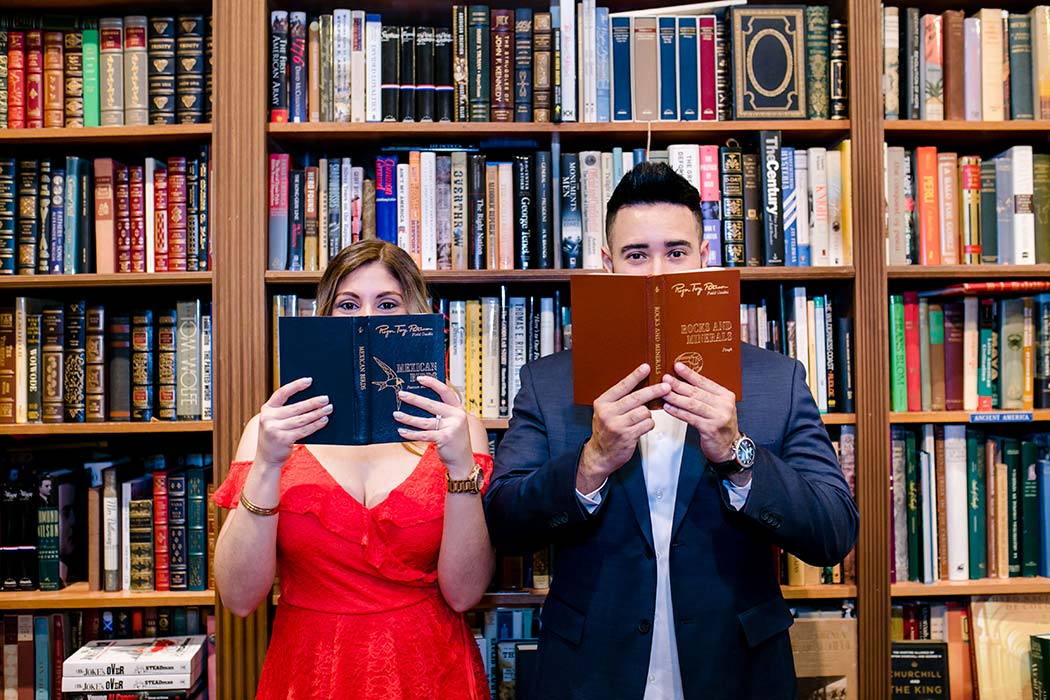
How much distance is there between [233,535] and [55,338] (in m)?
0.88

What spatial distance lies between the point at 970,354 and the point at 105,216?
2158 millimetres

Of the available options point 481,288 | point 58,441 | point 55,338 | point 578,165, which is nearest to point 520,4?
point 578,165

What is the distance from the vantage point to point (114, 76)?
187 centimetres

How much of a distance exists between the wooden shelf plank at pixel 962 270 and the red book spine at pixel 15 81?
7.05ft

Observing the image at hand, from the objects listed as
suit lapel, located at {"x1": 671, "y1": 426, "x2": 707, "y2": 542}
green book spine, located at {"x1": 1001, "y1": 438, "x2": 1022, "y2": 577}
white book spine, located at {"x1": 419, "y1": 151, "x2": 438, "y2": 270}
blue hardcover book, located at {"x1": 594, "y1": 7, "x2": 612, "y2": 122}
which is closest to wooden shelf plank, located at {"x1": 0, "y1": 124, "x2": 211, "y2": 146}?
white book spine, located at {"x1": 419, "y1": 151, "x2": 438, "y2": 270}

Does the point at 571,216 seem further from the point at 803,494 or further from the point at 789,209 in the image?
the point at 803,494

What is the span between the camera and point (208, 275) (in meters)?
1.82

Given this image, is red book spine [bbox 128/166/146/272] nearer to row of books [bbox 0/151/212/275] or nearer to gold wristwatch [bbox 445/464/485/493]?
row of books [bbox 0/151/212/275]

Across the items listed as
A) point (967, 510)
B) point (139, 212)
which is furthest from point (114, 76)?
point (967, 510)

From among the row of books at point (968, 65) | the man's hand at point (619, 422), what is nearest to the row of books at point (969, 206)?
the row of books at point (968, 65)

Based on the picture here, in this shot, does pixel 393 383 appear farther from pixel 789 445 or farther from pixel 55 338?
pixel 55 338

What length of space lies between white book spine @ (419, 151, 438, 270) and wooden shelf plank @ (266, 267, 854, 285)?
5 cm

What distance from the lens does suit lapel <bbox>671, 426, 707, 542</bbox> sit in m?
1.27

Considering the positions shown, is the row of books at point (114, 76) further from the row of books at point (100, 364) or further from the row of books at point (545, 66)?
the row of books at point (100, 364)
